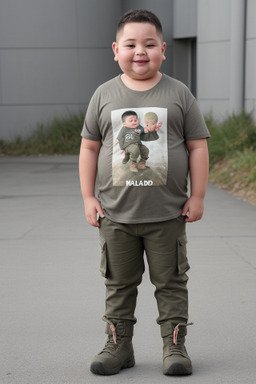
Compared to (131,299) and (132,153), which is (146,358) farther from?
(132,153)

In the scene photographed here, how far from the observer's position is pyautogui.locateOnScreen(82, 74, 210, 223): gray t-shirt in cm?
305

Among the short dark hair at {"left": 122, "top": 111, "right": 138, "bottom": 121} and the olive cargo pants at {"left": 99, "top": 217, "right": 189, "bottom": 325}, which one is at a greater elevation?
the short dark hair at {"left": 122, "top": 111, "right": 138, "bottom": 121}

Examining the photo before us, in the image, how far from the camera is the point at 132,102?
120 inches

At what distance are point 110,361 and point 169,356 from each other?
278mm

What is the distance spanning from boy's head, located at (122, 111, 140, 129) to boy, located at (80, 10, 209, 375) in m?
0.03

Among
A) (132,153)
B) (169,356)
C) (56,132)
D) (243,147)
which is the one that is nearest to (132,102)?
(132,153)

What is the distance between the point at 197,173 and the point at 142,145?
0.31 meters

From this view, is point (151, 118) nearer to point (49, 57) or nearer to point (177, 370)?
point (177, 370)

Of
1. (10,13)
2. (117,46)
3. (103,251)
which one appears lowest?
(103,251)

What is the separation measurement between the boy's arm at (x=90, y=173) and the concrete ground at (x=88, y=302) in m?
0.75

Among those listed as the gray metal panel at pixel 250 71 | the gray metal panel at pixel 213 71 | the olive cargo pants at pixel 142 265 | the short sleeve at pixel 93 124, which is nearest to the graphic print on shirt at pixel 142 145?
the short sleeve at pixel 93 124

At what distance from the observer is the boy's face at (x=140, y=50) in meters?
3.04

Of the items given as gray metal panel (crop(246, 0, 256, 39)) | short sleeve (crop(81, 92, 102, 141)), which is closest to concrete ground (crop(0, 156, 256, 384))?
short sleeve (crop(81, 92, 102, 141))

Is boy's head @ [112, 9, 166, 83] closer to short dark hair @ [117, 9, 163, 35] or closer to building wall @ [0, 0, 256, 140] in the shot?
short dark hair @ [117, 9, 163, 35]
